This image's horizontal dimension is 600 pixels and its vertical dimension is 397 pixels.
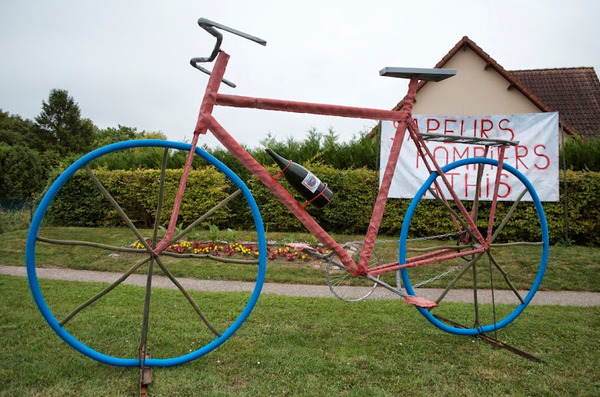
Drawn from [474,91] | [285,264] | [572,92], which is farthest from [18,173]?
[572,92]

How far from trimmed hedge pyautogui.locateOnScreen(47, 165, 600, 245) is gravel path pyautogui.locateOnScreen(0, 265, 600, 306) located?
3090 millimetres

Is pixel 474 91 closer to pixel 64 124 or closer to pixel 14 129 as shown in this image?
pixel 64 124

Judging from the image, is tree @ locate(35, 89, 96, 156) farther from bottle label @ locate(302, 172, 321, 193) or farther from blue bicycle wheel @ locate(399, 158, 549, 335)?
bottle label @ locate(302, 172, 321, 193)

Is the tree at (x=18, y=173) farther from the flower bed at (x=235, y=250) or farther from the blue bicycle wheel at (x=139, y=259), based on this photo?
the flower bed at (x=235, y=250)

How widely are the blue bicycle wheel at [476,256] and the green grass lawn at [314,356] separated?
28cm

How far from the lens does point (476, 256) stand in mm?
3213

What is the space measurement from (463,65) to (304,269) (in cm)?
1079

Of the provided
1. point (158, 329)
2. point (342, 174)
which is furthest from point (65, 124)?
point (158, 329)

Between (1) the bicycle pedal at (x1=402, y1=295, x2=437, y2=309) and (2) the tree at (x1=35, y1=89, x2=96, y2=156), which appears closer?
(1) the bicycle pedal at (x1=402, y1=295, x2=437, y2=309)

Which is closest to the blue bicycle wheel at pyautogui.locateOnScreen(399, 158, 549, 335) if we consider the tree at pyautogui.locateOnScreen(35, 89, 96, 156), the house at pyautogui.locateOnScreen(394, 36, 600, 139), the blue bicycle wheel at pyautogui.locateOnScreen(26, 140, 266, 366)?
the blue bicycle wheel at pyautogui.locateOnScreen(26, 140, 266, 366)

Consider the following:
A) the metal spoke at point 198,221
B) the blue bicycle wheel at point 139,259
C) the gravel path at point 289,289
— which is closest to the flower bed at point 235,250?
the blue bicycle wheel at point 139,259

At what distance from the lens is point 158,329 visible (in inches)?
123

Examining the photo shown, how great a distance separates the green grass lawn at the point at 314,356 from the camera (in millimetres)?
2326

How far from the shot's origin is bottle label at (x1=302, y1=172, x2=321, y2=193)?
8.65 ft
